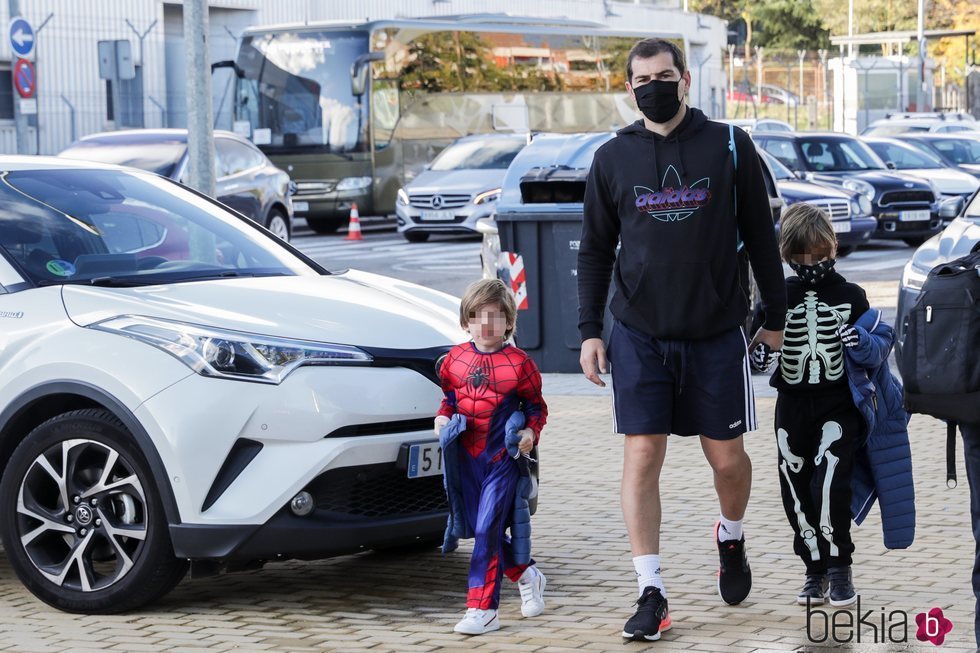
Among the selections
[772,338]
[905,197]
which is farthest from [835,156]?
[772,338]

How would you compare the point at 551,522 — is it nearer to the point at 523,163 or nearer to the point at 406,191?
the point at 523,163

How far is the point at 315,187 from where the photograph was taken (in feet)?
87.4

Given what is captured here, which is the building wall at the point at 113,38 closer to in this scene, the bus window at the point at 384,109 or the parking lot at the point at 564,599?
the bus window at the point at 384,109

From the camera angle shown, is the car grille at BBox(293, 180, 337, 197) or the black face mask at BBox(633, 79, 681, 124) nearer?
the black face mask at BBox(633, 79, 681, 124)

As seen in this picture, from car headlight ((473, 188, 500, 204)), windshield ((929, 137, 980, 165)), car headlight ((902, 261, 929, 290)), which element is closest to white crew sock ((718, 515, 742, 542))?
car headlight ((902, 261, 929, 290))

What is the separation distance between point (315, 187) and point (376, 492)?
21573 mm

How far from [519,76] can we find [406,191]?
675 centimetres

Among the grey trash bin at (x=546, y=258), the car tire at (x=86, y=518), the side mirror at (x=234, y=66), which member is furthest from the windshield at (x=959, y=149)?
the car tire at (x=86, y=518)

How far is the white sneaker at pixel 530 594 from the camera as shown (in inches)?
211

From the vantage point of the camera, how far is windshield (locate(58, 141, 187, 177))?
1825 cm

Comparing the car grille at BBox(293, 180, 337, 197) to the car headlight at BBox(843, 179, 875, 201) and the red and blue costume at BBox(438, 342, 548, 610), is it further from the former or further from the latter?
the red and blue costume at BBox(438, 342, 548, 610)

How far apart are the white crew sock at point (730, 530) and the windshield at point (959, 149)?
2216 centimetres

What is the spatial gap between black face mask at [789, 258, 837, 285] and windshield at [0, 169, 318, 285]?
6.85 feet

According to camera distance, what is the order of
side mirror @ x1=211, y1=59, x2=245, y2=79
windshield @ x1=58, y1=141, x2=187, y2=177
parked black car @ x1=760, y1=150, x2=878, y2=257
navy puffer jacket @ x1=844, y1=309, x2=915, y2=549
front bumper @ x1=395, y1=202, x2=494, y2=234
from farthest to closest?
side mirror @ x1=211, y1=59, x2=245, y2=79 < front bumper @ x1=395, y1=202, x2=494, y2=234 < parked black car @ x1=760, y1=150, x2=878, y2=257 < windshield @ x1=58, y1=141, x2=187, y2=177 < navy puffer jacket @ x1=844, y1=309, x2=915, y2=549
